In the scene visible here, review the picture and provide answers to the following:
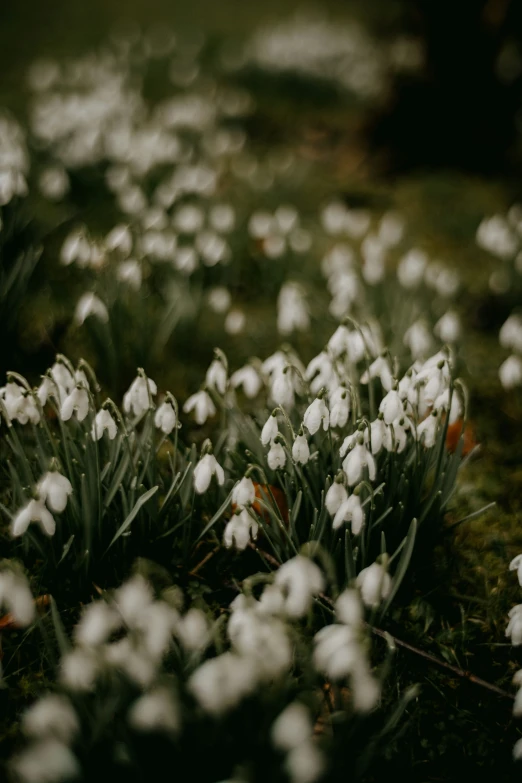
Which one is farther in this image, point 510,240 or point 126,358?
point 510,240

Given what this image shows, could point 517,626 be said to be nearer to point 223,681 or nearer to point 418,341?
point 223,681

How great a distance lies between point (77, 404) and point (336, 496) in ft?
2.34

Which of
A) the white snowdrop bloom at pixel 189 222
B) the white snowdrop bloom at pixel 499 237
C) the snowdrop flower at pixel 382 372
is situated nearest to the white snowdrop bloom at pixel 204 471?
the snowdrop flower at pixel 382 372

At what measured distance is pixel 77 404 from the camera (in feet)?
5.32

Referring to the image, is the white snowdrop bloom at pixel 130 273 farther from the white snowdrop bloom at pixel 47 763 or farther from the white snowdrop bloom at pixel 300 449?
the white snowdrop bloom at pixel 47 763

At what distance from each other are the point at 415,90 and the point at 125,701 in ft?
16.6

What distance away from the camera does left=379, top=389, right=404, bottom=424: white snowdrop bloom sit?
1580 millimetres

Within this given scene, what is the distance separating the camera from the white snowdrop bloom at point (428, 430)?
5.43ft

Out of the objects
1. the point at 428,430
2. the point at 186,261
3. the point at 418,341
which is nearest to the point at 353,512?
the point at 428,430

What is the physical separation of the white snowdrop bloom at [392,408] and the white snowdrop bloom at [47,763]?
1.01 metres

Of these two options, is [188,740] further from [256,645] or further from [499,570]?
[499,570]

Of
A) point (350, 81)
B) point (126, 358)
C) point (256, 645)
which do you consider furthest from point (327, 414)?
point (350, 81)

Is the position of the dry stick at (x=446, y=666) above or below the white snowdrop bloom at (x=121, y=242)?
below

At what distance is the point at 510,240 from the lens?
10.1 feet
